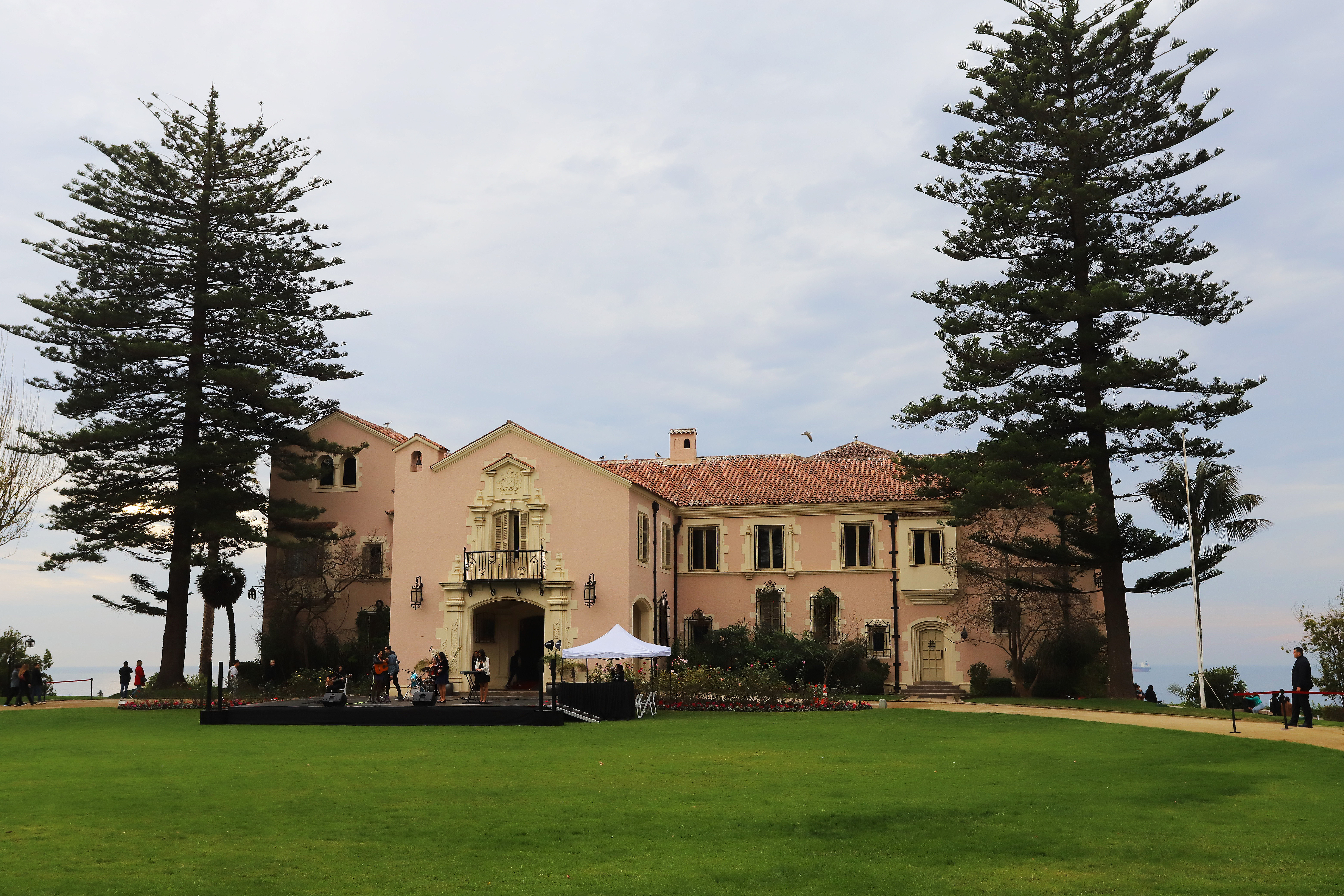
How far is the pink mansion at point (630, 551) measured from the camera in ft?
106

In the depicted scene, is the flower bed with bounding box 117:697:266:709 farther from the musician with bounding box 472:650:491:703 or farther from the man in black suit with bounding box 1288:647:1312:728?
the man in black suit with bounding box 1288:647:1312:728

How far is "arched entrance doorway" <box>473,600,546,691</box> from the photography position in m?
33.9

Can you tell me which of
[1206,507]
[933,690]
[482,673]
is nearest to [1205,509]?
[1206,507]

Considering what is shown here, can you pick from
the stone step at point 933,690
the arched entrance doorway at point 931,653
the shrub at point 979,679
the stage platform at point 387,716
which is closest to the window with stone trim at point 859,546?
the arched entrance doorway at point 931,653

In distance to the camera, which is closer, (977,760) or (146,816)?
(146,816)

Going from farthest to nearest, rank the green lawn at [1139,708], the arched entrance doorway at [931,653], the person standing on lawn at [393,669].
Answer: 1. the arched entrance doorway at [931,653]
2. the person standing on lawn at [393,669]
3. the green lawn at [1139,708]

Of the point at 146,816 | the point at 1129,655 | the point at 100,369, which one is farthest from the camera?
the point at 100,369

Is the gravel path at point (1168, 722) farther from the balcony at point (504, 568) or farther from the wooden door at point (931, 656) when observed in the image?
the balcony at point (504, 568)

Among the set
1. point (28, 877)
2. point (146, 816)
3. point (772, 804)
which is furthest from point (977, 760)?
point (28, 877)

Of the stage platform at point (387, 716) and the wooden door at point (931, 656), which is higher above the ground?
the wooden door at point (931, 656)

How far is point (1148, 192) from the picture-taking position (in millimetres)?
29734

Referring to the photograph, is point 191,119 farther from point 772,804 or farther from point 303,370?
point 772,804

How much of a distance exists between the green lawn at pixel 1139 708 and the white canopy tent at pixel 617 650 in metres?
9.10

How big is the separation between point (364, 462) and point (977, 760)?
28.4m
